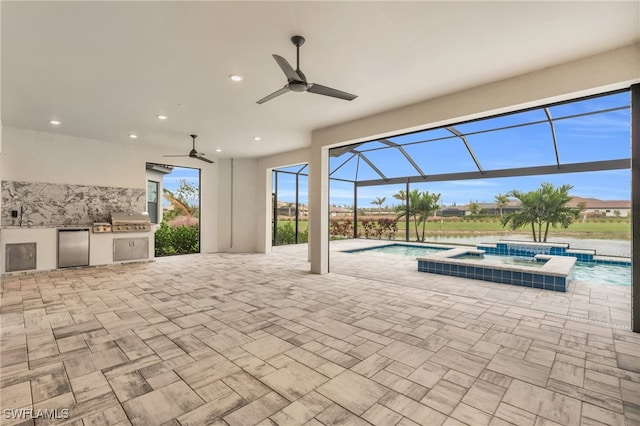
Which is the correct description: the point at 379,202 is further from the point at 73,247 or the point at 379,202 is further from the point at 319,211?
the point at 73,247

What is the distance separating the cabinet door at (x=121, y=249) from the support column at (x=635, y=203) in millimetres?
8509

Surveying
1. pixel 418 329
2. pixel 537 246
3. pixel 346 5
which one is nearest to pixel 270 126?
pixel 346 5

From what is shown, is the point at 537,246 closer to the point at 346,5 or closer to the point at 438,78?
the point at 438,78

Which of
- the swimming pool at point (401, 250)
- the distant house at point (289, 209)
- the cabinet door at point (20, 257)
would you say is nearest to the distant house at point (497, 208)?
the swimming pool at point (401, 250)

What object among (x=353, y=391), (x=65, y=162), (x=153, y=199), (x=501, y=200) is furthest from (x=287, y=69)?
(x=501, y=200)

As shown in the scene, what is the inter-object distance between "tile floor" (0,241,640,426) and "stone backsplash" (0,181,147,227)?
2.23 meters

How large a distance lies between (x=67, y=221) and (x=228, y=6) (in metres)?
6.51

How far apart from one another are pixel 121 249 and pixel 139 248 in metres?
0.36

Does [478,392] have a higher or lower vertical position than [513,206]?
lower

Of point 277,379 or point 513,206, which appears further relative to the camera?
point 513,206

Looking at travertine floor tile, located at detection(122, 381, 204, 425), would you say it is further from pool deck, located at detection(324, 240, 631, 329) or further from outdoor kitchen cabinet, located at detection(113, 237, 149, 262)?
outdoor kitchen cabinet, located at detection(113, 237, 149, 262)

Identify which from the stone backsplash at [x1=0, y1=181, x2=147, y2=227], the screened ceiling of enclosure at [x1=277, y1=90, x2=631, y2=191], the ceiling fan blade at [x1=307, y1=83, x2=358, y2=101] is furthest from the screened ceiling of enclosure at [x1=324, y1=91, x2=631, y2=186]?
the stone backsplash at [x1=0, y1=181, x2=147, y2=227]

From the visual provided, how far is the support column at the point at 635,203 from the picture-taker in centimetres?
299

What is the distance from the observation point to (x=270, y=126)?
5.70m
